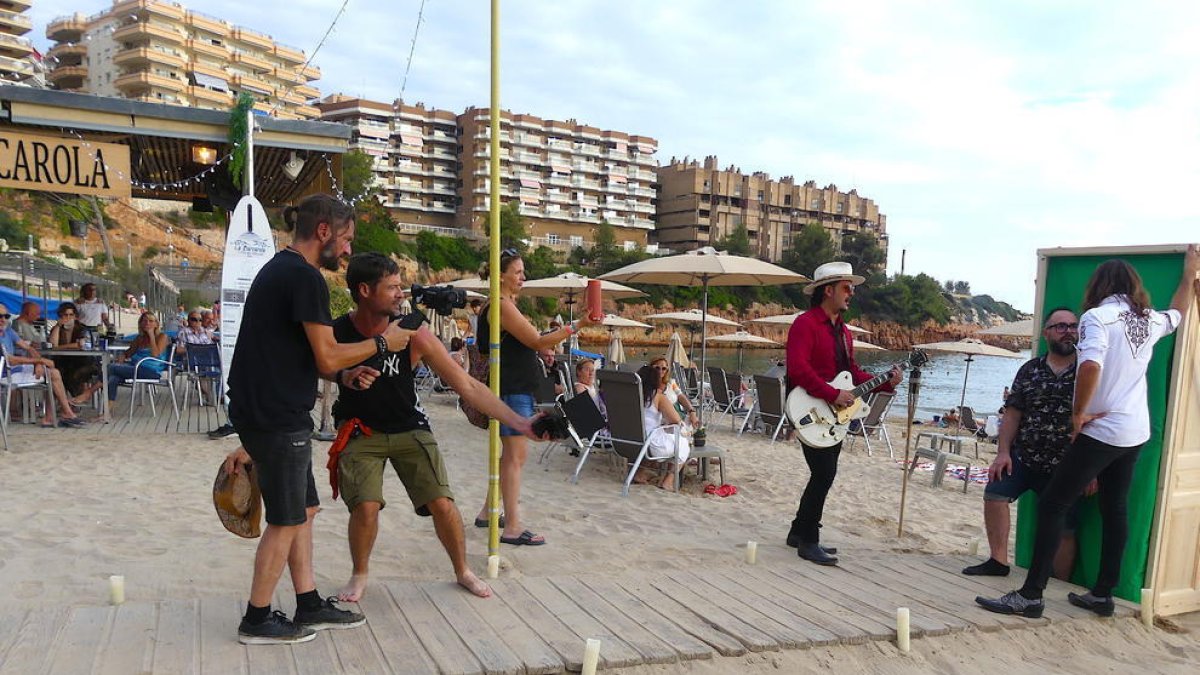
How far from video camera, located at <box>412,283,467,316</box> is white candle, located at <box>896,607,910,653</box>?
7.30 feet

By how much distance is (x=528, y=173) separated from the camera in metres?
78.0

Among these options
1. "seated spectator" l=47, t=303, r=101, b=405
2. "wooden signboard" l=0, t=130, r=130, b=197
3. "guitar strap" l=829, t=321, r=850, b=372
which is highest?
"wooden signboard" l=0, t=130, r=130, b=197

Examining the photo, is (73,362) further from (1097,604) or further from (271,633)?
(1097,604)

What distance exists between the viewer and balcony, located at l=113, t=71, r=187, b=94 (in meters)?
62.2

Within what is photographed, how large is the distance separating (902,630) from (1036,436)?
55.1 inches

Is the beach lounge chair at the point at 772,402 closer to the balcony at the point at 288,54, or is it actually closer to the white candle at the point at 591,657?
the white candle at the point at 591,657

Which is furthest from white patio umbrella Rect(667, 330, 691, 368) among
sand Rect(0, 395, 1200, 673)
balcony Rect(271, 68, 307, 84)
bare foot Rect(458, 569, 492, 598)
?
bare foot Rect(458, 569, 492, 598)

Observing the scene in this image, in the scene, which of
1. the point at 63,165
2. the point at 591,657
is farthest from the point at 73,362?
the point at 591,657

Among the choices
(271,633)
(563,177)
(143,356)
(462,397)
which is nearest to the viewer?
(271,633)

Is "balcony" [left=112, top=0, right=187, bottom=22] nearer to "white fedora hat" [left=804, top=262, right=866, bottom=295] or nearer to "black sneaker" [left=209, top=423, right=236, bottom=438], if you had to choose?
"black sneaker" [left=209, top=423, right=236, bottom=438]

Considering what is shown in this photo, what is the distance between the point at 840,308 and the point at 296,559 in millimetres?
3089

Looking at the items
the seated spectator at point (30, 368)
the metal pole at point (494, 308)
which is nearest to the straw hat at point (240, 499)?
the metal pole at point (494, 308)

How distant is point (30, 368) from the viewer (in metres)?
7.32

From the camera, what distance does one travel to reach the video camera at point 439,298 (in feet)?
9.39
